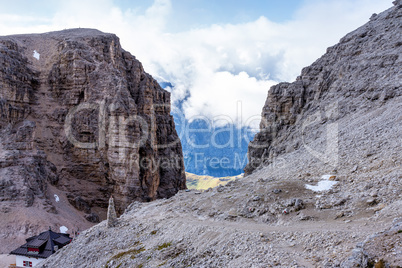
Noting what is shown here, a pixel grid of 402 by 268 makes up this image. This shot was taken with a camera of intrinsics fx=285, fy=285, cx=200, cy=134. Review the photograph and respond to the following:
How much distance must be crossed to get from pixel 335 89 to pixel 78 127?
8038cm

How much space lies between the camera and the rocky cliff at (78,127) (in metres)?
82.2

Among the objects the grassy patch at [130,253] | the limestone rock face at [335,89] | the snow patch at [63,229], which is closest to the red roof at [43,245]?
the snow patch at [63,229]

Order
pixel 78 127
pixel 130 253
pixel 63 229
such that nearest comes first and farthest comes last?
pixel 130 253, pixel 63 229, pixel 78 127

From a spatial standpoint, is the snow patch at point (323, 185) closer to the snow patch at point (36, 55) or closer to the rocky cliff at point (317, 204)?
the rocky cliff at point (317, 204)

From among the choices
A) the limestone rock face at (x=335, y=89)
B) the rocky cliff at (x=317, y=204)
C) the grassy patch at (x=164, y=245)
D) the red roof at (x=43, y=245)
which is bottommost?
the red roof at (x=43, y=245)

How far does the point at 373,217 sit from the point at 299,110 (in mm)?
43680

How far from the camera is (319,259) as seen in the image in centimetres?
1590

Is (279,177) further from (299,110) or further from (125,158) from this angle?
(125,158)

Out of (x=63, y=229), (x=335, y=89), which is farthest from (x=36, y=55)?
(x=335, y=89)

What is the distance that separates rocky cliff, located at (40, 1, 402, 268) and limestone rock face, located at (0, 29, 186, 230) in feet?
150

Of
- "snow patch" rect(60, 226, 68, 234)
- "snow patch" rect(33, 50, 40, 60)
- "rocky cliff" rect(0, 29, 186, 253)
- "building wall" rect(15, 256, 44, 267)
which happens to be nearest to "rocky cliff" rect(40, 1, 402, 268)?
"building wall" rect(15, 256, 44, 267)

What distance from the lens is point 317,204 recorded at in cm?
2472

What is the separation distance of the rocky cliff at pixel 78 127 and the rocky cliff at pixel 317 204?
45289 mm

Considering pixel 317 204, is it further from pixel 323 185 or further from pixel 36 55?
pixel 36 55
